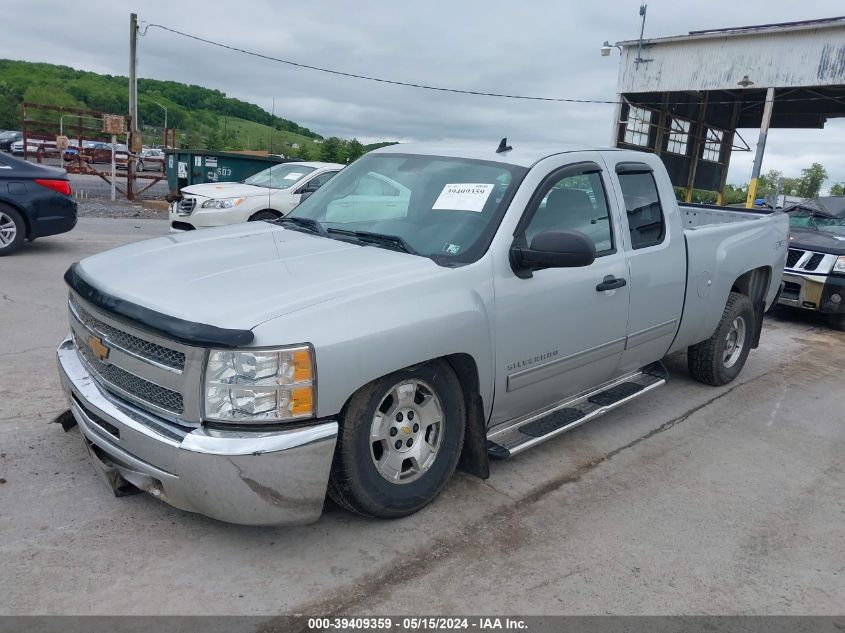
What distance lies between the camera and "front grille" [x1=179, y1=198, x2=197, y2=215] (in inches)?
442

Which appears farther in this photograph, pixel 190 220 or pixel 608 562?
pixel 190 220

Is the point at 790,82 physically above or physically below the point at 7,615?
above

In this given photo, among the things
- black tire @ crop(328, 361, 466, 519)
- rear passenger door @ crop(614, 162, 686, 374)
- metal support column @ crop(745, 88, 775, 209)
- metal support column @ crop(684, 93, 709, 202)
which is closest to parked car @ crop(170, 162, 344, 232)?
rear passenger door @ crop(614, 162, 686, 374)

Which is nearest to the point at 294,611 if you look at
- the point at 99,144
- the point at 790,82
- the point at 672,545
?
the point at 672,545

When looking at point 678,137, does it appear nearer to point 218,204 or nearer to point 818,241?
point 818,241

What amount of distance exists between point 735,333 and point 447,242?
11.7 ft

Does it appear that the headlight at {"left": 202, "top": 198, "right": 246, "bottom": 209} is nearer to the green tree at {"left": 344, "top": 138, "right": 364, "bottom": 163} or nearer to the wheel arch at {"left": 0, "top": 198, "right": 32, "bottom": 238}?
the wheel arch at {"left": 0, "top": 198, "right": 32, "bottom": 238}

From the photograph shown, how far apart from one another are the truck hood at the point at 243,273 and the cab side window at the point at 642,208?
5.71ft

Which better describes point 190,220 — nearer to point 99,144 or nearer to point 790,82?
point 790,82

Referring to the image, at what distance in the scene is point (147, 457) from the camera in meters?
2.87

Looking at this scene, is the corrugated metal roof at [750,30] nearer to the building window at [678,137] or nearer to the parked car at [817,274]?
the building window at [678,137]

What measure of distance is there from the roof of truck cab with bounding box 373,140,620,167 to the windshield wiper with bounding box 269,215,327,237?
797 millimetres

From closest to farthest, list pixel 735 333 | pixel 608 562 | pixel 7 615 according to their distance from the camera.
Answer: pixel 7 615
pixel 608 562
pixel 735 333

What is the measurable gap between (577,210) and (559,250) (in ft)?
2.72
